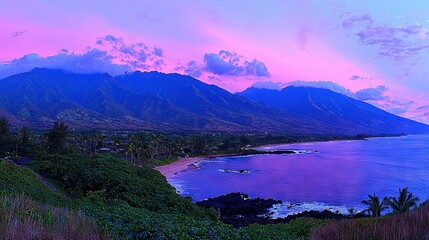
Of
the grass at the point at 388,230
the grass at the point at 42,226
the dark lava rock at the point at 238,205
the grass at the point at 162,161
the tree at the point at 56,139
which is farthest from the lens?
the grass at the point at 162,161

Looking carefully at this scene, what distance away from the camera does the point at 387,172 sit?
3238 inches

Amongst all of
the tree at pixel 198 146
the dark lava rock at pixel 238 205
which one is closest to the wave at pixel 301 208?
the dark lava rock at pixel 238 205

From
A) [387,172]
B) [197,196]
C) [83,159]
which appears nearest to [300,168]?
[387,172]

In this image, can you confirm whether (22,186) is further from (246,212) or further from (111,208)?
(246,212)

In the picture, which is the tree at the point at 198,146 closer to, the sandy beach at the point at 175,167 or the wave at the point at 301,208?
the sandy beach at the point at 175,167

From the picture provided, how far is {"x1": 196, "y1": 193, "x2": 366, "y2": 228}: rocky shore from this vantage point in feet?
126

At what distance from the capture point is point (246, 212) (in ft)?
145

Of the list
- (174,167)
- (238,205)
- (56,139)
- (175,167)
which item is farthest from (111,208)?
(175,167)

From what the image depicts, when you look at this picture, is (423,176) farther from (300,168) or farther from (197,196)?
(197,196)

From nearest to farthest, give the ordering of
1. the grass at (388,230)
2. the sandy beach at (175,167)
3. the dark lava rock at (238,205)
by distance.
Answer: the grass at (388,230) → the dark lava rock at (238,205) → the sandy beach at (175,167)

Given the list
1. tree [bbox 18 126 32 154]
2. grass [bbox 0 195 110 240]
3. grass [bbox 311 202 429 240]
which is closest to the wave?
grass [bbox 311 202 429 240]

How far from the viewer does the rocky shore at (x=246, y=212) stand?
126 ft

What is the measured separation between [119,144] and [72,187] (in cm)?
6186

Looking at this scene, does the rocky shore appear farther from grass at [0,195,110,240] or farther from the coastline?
grass at [0,195,110,240]
